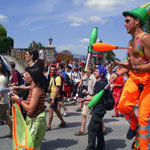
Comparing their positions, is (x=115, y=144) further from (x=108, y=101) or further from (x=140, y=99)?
(x=140, y=99)

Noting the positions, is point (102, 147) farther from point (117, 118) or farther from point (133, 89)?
point (117, 118)

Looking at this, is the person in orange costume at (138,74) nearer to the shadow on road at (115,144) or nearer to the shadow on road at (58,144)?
the shadow on road at (115,144)

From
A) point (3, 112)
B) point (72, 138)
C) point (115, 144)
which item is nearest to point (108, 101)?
point (115, 144)

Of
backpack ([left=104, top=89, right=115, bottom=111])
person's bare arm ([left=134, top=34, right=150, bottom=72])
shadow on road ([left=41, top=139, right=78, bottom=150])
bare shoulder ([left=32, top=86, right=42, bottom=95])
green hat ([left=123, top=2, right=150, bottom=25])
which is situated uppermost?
green hat ([left=123, top=2, right=150, bottom=25])

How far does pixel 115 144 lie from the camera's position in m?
5.20

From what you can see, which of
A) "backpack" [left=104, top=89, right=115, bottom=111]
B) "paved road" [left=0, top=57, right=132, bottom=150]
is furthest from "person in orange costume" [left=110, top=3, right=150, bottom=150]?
"paved road" [left=0, top=57, right=132, bottom=150]

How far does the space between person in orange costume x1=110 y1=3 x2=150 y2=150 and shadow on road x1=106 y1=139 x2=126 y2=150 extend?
1.43 meters

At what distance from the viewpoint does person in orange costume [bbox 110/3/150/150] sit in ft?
10.6

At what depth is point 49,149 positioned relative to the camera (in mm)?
4945

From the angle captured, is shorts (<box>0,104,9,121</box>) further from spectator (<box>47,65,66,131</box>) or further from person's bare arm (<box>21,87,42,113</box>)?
person's bare arm (<box>21,87,42,113</box>)

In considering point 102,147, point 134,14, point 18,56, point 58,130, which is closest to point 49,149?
point 102,147

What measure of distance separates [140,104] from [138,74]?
442 millimetres

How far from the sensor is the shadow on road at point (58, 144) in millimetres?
5067

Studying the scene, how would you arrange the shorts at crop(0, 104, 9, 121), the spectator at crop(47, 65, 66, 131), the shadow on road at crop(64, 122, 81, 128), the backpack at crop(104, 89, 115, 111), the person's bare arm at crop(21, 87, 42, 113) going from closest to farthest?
the person's bare arm at crop(21, 87, 42, 113)
the backpack at crop(104, 89, 115, 111)
the shorts at crop(0, 104, 9, 121)
the spectator at crop(47, 65, 66, 131)
the shadow on road at crop(64, 122, 81, 128)
